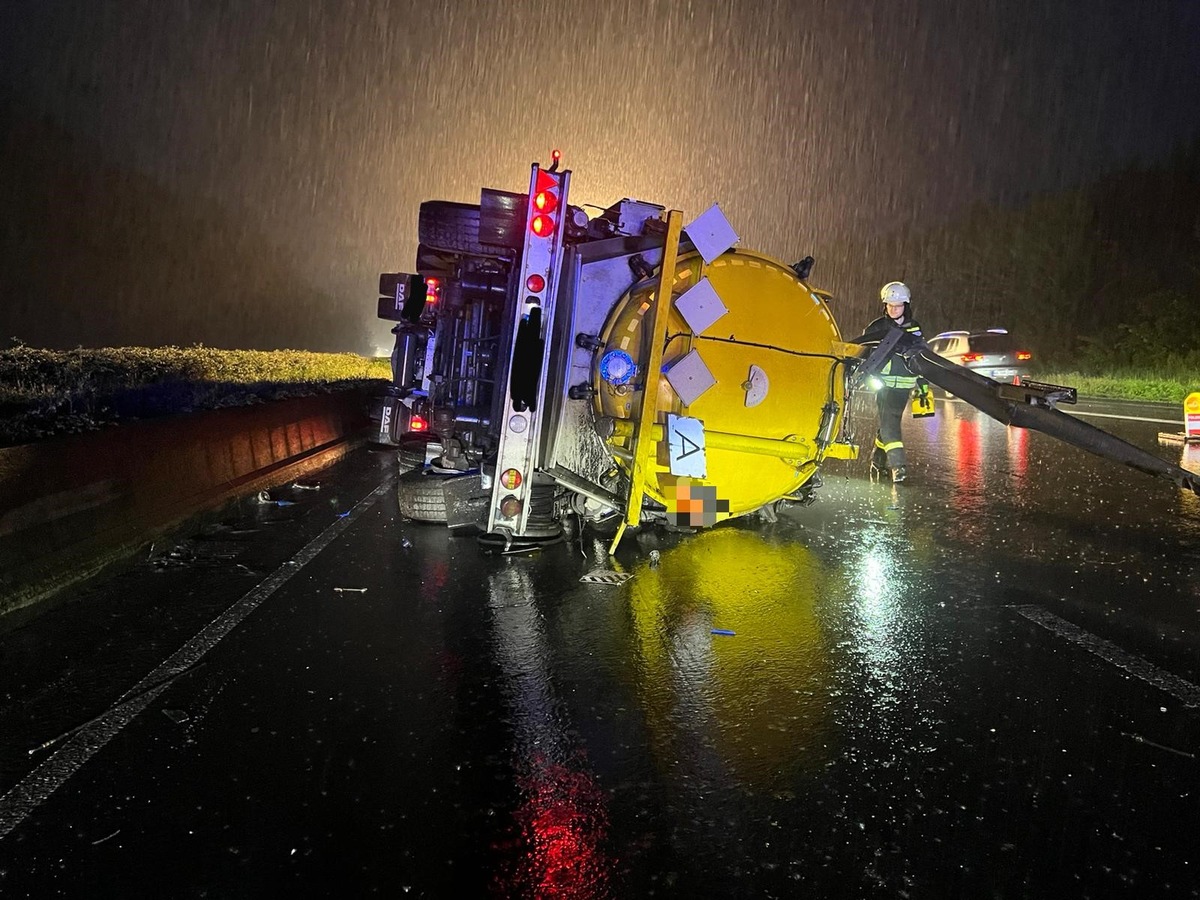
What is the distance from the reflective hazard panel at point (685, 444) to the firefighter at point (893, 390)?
348 centimetres

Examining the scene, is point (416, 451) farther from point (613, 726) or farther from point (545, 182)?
point (613, 726)

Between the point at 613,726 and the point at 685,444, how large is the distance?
7.60 ft

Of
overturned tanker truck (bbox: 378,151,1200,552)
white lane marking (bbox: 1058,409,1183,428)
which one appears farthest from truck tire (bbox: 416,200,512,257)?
white lane marking (bbox: 1058,409,1183,428)

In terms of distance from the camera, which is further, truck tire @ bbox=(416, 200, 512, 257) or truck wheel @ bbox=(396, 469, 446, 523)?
truck tire @ bbox=(416, 200, 512, 257)

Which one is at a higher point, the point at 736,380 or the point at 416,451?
the point at 736,380

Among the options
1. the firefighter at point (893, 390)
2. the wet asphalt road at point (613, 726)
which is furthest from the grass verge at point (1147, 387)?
the wet asphalt road at point (613, 726)

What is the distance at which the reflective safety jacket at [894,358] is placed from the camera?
814 centimetres

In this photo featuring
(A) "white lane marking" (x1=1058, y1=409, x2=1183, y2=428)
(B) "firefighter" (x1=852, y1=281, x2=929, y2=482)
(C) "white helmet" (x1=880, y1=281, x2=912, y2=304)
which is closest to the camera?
(B) "firefighter" (x1=852, y1=281, x2=929, y2=482)

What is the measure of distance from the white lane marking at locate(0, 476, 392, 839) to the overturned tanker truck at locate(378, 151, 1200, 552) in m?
1.59

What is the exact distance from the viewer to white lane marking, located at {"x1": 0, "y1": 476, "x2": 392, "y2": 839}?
306 cm

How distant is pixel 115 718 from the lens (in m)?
3.73

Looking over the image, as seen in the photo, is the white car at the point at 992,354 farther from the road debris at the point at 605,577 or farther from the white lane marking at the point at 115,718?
the white lane marking at the point at 115,718

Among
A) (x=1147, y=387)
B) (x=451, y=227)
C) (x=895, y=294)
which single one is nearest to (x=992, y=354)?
(x=1147, y=387)

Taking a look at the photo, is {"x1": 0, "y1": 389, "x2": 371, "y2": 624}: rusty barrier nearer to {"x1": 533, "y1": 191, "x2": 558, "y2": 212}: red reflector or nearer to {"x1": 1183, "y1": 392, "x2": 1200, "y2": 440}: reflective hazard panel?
{"x1": 533, "y1": 191, "x2": 558, "y2": 212}: red reflector
